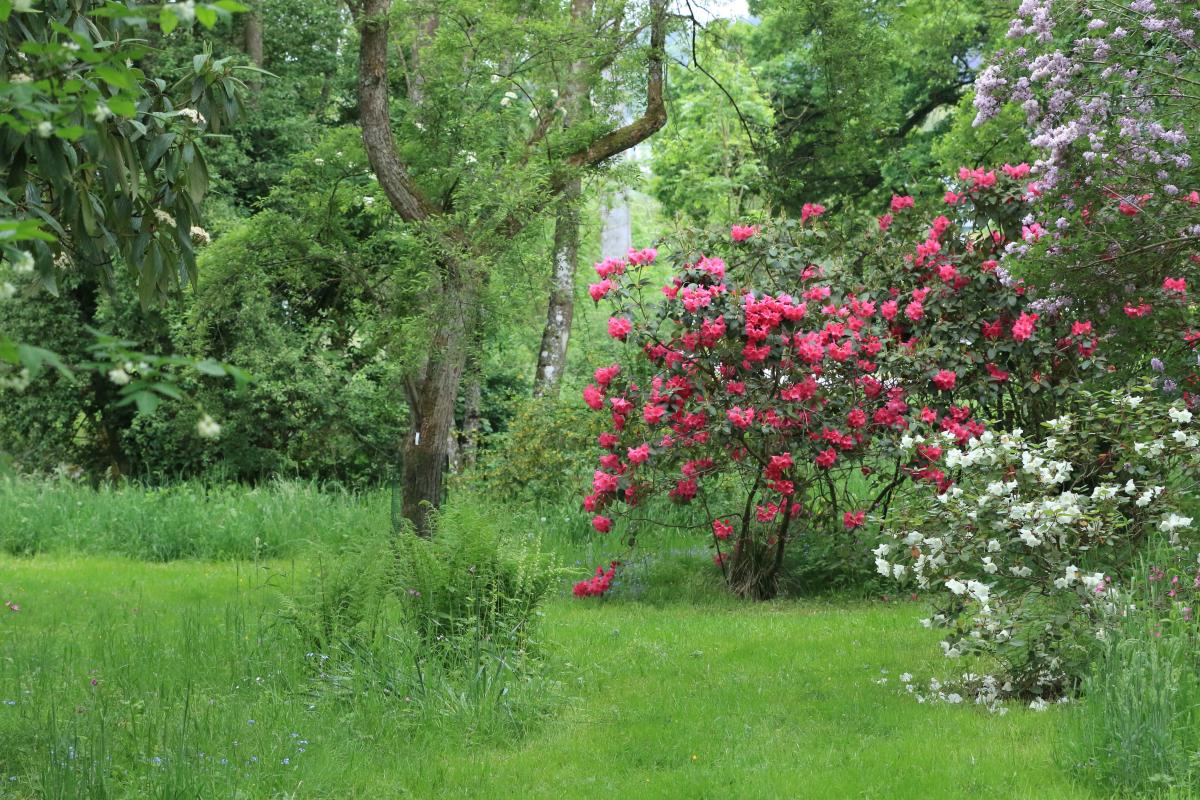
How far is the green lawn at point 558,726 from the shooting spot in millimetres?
4406

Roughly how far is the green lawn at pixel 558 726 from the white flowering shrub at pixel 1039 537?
33 centimetres

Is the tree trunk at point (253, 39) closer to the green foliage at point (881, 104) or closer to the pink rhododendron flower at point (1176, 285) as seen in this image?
the green foliage at point (881, 104)

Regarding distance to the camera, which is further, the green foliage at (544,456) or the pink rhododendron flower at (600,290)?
the green foliage at (544,456)

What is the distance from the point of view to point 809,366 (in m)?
8.02

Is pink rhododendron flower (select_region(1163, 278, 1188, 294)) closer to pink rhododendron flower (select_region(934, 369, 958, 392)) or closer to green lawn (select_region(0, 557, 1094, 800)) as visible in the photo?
pink rhododendron flower (select_region(934, 369, 958, 392))

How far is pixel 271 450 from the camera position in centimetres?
1458

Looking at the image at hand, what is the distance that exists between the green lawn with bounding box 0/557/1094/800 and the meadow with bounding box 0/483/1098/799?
0.5 inches

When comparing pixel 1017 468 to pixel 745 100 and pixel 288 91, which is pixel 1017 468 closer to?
pixel 288 91

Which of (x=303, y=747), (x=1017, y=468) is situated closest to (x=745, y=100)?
(x=1017, y=468)

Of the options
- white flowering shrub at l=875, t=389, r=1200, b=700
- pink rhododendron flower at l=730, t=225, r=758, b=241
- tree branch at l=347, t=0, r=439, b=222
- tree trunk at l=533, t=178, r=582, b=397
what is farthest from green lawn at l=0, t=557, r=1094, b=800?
tree trunk at l=533, t=178, r=582, b=397

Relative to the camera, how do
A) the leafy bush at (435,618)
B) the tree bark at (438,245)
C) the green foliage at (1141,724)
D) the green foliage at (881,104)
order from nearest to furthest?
the green foliage at (1141,724)
the leafy bush at (435,618)
the tree bark at (438,245)
the green foliage at (881,104)

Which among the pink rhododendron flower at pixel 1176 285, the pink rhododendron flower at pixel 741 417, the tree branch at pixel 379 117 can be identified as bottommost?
the pink rhododendron flower at pixel 741 417

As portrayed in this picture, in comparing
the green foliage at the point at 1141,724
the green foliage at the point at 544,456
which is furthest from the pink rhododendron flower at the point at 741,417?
the green foliage at the point at 1141,724

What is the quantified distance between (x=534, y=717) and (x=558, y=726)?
124 millimetres
